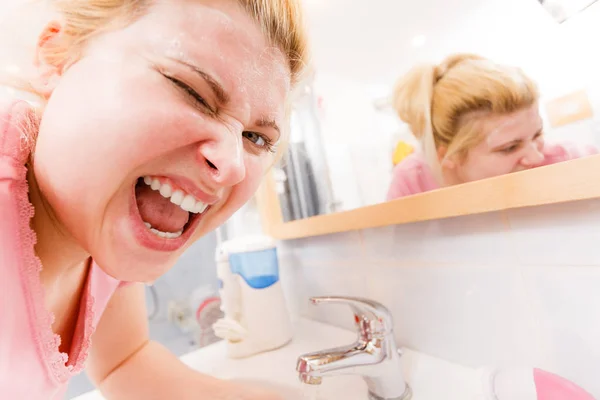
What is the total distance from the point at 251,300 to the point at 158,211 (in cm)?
42

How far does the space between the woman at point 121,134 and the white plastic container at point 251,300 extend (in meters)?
0.37

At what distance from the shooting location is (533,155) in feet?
1.45

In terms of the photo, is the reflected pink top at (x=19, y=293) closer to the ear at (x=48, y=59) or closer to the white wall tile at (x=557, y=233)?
the ear at (x=48, y=59)

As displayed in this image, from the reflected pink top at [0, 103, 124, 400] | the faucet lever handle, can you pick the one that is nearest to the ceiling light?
the faucet lever handle

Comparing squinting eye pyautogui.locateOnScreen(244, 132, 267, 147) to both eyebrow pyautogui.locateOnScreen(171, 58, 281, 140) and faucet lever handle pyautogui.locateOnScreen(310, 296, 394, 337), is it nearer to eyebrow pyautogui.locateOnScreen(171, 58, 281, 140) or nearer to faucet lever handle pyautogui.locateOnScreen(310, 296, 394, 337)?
eyebrow pyautogui.locateOnScreen(171, 58, 281, 140)

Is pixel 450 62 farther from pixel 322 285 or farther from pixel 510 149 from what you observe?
pixel 322 285

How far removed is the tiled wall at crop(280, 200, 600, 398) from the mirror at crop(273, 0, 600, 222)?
0.26 feet

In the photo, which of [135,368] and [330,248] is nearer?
[135,368]

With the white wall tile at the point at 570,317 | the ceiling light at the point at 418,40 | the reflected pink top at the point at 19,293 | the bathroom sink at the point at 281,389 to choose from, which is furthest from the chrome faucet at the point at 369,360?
the ceiling light at the point at 418,40

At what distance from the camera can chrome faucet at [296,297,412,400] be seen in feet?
1.60

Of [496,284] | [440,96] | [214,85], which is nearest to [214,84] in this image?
[214,85]

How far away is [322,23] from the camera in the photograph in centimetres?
72

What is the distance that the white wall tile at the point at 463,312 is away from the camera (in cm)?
49

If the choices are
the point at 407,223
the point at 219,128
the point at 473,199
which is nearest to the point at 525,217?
the point at 473,199
